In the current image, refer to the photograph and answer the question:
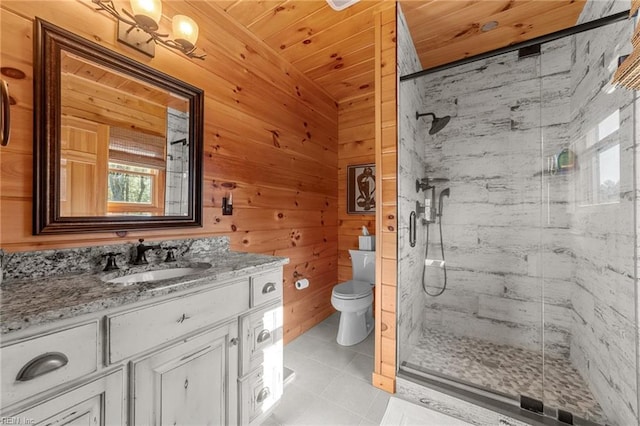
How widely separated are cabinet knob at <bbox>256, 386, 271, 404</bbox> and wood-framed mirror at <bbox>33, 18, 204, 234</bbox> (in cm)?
102

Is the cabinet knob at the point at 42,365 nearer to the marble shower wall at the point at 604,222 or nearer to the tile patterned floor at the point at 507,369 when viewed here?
the tile patterned floor at the point at 507,369

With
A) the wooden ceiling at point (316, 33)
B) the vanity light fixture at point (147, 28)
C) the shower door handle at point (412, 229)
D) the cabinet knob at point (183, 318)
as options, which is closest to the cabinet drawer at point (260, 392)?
the cabinet knob at point (183, 318)

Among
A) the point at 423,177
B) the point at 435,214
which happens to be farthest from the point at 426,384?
the point at 423,177

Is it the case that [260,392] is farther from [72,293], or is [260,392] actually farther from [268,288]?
[72,293]

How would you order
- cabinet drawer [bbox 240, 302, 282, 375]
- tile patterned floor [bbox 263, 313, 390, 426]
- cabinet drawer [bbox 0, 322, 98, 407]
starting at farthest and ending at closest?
tile patterned floor [bbox 263, 313, 390, 426] → cabinet drawer [bbox 240, 302, 282, 375] → cabinet drawer [bbox 0, 322, 98, 407]

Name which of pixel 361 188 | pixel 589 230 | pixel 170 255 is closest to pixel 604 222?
pixel 589 230

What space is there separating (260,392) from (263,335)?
0.99ft

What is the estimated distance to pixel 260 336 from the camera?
1287 millimetres

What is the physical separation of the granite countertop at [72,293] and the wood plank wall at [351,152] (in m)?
1.88

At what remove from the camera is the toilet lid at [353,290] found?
7.02ft

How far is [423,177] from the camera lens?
2.39m

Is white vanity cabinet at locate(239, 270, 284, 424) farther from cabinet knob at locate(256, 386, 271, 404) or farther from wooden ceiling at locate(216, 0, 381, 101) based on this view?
wooden ceiling at locate(216, 0, 381, 101)

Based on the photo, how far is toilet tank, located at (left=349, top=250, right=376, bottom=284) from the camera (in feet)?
8.23

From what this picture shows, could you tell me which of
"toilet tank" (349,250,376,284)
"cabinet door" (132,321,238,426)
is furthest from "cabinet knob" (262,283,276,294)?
"toilet tank" (349,250,376,284)
